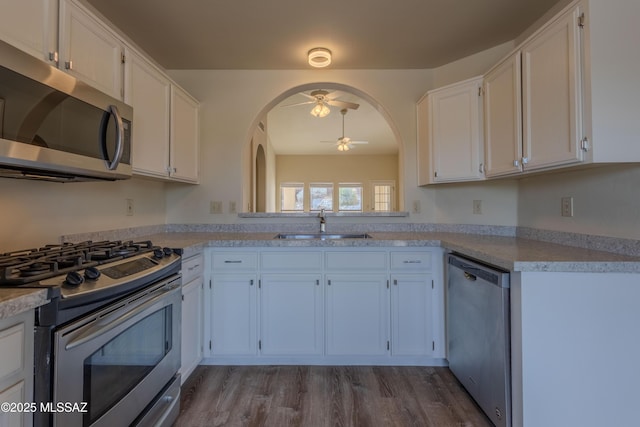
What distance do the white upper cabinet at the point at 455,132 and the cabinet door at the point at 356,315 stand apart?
1058 mm

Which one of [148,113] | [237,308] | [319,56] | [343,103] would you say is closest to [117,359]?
[237,308]

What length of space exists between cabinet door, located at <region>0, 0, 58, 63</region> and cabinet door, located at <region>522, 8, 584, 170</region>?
2308 millimetres

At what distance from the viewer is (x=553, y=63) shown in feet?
4.85

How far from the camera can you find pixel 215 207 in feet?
8.79

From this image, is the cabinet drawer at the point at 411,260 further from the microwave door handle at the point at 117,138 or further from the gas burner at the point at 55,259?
the microwave door handle at the point at 117,138

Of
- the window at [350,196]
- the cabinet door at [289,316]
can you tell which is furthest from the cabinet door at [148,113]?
the window at [350,196]

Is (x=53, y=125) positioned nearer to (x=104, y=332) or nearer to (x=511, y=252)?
(x=104, y=332)


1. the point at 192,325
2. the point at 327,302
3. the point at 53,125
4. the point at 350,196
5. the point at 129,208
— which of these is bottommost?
the point at 192,325

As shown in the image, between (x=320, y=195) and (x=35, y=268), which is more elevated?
(x=320, y=195)

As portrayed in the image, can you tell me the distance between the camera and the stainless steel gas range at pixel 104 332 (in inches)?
35.4

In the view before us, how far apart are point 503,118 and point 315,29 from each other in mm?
1407

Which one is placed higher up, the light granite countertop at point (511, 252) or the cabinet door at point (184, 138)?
the cabinet door at point (184, 138)

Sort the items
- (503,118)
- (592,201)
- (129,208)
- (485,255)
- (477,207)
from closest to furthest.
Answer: (485,255) → (592,201) → (503,118) → (129,208) → (477,207)

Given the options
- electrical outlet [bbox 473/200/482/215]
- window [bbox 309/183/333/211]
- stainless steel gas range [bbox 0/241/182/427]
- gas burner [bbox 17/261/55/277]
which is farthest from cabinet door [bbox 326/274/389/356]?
window [bbox 309/183/333/211]
